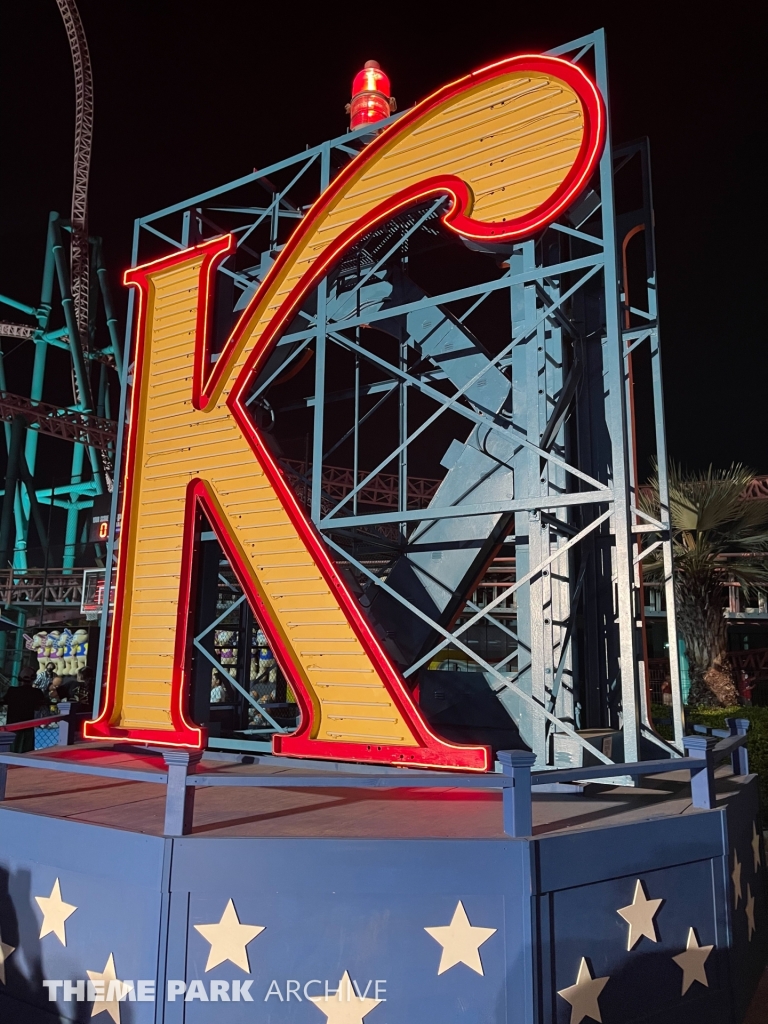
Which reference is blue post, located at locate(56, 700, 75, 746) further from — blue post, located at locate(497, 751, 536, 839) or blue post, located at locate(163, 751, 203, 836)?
blue post, located at locate(497, 751, 536, 839)

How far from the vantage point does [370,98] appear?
30.1 feet

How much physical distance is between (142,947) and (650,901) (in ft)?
10.0

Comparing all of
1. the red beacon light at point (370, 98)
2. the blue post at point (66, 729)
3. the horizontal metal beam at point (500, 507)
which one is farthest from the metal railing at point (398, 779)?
the red beacon light at point (370, 98)

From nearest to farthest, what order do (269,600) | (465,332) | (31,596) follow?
(269,600) < (465,332) < (31,596)

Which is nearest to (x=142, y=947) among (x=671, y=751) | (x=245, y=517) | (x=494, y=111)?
(x=245, y=517)

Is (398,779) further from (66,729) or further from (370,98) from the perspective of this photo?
(370,98)

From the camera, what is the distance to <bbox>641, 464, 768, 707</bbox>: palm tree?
12.8 metres

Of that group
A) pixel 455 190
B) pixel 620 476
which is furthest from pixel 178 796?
pixel 455 190

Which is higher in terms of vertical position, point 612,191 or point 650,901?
point 612,191

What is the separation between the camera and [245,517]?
7.18 m

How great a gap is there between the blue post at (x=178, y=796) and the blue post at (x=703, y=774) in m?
3.29

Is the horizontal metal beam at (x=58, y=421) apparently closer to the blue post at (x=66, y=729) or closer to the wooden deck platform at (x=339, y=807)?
the blue post at (x=66, y=729)

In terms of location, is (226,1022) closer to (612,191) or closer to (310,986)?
(310,986)

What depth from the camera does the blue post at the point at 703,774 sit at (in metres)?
5.12
